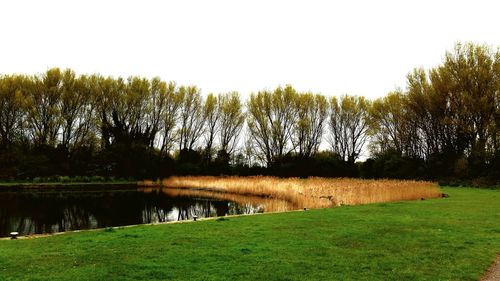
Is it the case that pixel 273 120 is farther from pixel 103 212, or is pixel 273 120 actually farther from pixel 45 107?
pixel 103 212

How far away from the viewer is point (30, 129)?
38875mm

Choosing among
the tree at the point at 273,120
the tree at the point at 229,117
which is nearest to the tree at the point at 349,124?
the tree at the point at 273,120

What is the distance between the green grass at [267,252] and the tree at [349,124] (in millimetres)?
Result: 38379

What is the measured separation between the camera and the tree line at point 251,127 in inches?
1296

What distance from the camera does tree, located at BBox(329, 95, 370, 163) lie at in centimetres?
4791

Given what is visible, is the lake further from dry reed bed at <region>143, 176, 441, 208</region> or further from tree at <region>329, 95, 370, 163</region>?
tree at <region>329, 95, 370, 163</region>

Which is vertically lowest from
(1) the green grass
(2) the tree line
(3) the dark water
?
(3) the dark water

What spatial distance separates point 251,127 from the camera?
4778cm

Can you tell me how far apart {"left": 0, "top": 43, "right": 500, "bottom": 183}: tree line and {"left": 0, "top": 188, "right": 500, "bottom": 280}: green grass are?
23873 millimetres

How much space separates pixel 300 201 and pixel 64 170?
1020 inches

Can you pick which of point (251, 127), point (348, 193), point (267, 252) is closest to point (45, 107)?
point (251, 127)

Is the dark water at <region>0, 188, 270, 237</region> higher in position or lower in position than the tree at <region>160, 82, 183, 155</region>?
lower

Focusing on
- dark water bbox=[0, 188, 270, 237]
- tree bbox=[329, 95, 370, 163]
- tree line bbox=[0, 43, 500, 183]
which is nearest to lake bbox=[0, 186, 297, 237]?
dark water bbox=[0, 188, 270, 237]

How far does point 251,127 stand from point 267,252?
40993mm
